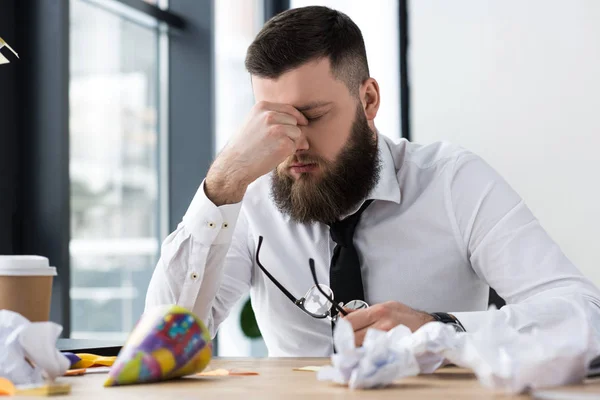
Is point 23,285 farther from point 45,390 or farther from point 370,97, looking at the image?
A: point 370,97

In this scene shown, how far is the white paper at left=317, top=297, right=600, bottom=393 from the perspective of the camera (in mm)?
692

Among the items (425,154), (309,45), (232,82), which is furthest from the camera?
(232,82)

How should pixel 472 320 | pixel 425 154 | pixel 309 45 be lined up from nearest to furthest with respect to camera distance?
pixel 472 320, pixel 309 45, pixel 425 154

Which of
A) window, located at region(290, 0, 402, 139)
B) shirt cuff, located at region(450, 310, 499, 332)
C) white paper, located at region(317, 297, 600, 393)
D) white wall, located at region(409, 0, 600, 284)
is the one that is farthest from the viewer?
window, located at region(290, 0, 402, 139)

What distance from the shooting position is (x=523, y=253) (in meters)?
1.54

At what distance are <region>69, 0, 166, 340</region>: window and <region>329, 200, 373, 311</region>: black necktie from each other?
58.6 inches

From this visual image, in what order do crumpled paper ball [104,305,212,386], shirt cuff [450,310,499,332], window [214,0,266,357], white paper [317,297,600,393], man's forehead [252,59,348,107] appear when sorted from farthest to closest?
window [214,0,266,357]
man's forehead [252,59,348,107]
shirt cuff [450,310,499,332]
crumpled paper ball [104,305,212,386]
white paper [317,297,600,393]

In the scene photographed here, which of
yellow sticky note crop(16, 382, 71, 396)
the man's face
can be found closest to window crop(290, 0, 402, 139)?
the man's face

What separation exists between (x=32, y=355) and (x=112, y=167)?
233 cm

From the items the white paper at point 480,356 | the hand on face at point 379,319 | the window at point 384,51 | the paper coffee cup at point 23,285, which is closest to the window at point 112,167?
the window at point 384,51

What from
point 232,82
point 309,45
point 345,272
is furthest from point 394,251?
point 232,82

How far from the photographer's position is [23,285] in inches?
41.1

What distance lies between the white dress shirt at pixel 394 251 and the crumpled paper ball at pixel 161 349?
0.63 meters

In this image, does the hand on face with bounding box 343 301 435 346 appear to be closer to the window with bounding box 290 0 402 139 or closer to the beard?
the beard
